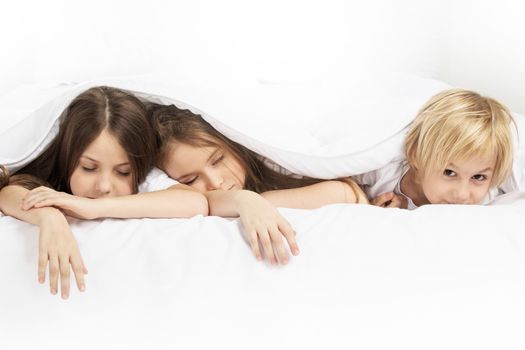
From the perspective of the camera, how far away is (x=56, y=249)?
86cm

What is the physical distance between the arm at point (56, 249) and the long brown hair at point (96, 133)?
28cm

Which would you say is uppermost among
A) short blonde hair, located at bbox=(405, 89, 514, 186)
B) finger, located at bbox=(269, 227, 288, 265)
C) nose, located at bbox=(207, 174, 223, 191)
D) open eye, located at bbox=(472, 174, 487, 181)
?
short blonde hair, located at bbox=(405, 89, 514, 186)

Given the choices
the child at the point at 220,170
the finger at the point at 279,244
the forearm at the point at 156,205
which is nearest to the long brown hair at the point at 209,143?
the child at the point at 220,170

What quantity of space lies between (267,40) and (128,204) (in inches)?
36.0

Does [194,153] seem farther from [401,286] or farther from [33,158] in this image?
[401,286]

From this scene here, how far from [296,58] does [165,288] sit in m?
1.11

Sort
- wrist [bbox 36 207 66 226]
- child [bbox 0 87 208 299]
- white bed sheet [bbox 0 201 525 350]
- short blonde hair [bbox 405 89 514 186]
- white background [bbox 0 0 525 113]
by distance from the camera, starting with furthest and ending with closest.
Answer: white background [bbox 0 0 525 113], short blonde hair [bbox 405 89 514 186], child [bbox 0 87 208 299], wrist [bbox 36 207 66 226], white bed sheet [bbox 0 201 525 350]

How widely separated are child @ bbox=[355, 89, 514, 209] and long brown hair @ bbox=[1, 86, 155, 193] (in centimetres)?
47

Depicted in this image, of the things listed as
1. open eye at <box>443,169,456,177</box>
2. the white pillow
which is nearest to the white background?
the white pillow

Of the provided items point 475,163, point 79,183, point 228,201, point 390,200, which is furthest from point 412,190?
point 79,183

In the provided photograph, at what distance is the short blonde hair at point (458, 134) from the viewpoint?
46.4 inches

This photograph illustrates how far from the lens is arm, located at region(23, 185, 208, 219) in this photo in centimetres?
98

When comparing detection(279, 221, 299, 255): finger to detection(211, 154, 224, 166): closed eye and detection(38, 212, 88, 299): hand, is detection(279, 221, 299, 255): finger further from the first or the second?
detection(211, 154, 224, 166): closed eye

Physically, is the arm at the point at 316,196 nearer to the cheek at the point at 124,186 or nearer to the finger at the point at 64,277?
the cheek at the point at 124,186
